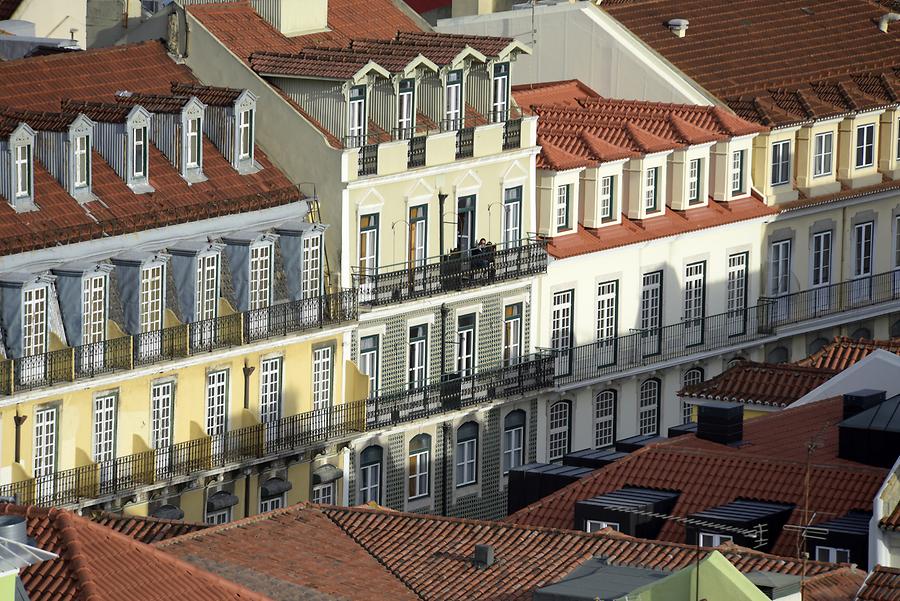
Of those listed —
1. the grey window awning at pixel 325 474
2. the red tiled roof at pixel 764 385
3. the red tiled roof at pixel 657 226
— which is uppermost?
the red tiled roof at pixel 764 385

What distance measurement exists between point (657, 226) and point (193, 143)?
2061 centimetres

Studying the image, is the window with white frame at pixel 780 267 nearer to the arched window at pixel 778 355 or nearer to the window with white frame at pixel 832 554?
the arched window at pixel 778 355

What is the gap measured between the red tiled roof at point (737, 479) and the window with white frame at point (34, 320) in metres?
14.9

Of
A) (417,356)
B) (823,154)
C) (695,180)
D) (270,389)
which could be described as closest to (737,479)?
(270,389)

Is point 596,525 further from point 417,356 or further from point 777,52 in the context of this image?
point 777,52

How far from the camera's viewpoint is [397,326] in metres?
105

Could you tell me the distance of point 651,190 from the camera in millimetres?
115812

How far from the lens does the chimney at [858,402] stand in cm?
8669

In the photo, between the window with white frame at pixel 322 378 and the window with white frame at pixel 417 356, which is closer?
the window with white frame at pixel 322 378

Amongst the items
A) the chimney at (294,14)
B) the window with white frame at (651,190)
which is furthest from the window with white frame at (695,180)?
the chimney at (294,14)

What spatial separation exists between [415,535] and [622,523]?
279 inches

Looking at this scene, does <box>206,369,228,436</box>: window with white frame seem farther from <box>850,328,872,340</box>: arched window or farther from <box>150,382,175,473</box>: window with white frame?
<box>850,328,872,340</box>: arched window

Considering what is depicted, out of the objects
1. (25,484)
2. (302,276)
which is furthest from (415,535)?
(302,276)

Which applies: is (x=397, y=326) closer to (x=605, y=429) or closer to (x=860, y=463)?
(x=605, y=429)
